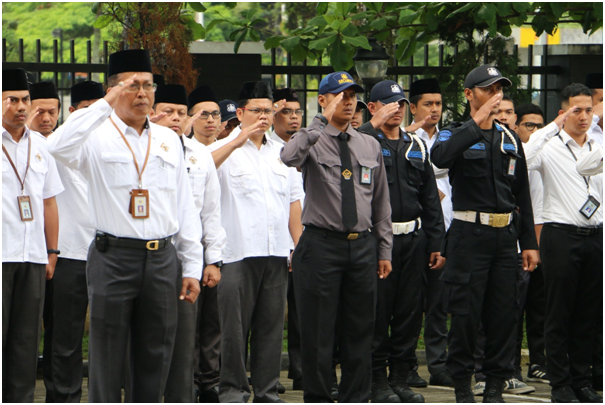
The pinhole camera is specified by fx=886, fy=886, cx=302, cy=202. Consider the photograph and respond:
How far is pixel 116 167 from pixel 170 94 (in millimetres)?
1814

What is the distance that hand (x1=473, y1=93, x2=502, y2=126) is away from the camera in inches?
248

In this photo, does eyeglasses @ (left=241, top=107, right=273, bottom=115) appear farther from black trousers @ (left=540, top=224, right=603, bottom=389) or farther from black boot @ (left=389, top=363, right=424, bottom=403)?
black trousers @ (left=540, top=224, right=603, bottom=389)

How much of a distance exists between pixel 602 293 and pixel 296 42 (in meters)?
4.39

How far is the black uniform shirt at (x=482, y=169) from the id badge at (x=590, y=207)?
1.95 feet

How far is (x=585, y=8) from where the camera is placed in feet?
31.8

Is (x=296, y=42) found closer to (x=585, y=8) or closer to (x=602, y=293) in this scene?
(x=585, y=8)

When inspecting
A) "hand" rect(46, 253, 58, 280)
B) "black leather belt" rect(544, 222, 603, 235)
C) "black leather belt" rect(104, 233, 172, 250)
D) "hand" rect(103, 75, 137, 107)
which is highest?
"hand" rect(103, 75, 137, 107)

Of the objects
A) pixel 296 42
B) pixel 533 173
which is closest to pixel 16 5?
pixel 296 42

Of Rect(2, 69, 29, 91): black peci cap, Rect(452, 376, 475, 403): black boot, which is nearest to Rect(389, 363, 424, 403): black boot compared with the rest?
Rect(452, 376, 475, 403): black boot

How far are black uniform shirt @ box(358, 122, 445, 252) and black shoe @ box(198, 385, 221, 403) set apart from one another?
79.2 inches

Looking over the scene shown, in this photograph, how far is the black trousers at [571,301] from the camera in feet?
22.9

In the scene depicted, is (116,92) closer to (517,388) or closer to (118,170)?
(118,170)

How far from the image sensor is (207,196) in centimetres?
618

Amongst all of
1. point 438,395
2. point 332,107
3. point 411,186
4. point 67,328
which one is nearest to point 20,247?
point 67,328
